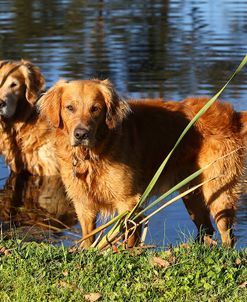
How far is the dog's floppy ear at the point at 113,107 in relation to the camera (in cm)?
733

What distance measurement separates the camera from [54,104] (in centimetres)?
741

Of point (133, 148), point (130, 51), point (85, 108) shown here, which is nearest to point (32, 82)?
point (133, 148)

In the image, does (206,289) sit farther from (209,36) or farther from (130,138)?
(209,36)

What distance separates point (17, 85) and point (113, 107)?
3.84 metres

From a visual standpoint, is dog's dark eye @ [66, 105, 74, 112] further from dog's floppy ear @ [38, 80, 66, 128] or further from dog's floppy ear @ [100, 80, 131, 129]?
dog's floppy ear @ [100, 80, 131, 129]

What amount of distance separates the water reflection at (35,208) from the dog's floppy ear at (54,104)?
4.80ft

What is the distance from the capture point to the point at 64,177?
7.75 metres

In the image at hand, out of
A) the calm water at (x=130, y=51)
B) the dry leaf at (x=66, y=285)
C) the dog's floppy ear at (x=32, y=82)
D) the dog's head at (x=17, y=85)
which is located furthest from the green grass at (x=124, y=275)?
the dog's floppy ear at (x=32, y=82)

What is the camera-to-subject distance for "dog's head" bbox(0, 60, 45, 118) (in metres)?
10.9

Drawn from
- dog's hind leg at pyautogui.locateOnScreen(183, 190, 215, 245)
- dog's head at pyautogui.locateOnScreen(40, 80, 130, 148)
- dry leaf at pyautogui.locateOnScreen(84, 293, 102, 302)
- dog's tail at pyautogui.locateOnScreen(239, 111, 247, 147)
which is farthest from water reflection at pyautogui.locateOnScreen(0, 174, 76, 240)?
dry leaf at pyautogui.locateOnScreen(84, 293, 102, 302)

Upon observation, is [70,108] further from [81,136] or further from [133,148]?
[133,148]

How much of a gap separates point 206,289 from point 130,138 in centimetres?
237

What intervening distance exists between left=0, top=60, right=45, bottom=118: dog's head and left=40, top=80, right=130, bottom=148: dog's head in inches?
133

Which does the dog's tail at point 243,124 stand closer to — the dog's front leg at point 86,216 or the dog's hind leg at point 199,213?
the dog's hind leg at point 199,213
